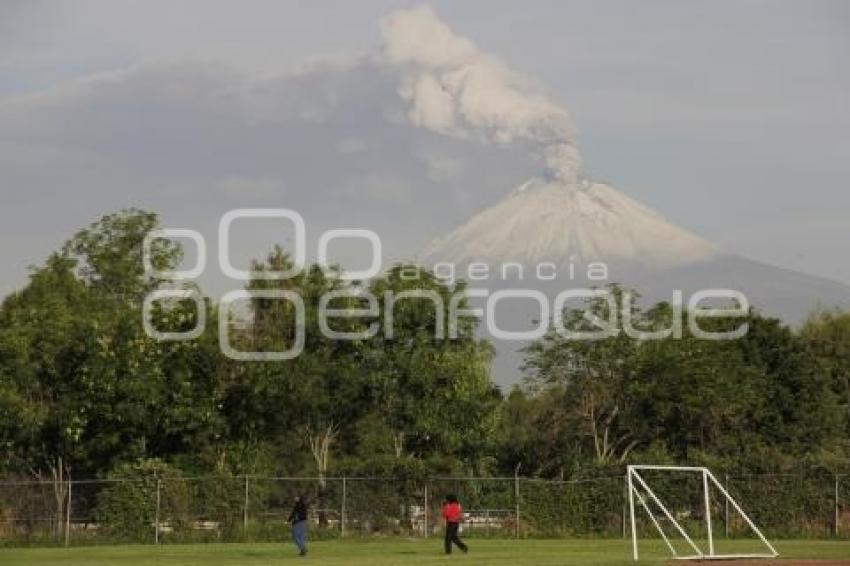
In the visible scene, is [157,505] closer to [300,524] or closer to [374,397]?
[300,524]

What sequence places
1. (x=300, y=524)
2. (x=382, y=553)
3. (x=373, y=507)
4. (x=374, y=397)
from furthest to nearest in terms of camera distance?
1. (x=374, y=397)
2. (x=373, y=507)
3. (x=382, y=553)
4. (x=300, y=524)

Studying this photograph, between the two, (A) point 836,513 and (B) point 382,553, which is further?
(A) point 836,513

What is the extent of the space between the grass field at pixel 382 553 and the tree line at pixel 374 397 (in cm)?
958

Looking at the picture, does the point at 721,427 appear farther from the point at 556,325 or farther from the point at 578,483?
the point at 578,483

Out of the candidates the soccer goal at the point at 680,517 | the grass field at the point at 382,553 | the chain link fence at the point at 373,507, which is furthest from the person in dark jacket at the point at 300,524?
the chain link fence at the point at 373,507

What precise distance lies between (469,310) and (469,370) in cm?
460

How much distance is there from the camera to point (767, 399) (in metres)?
82.2

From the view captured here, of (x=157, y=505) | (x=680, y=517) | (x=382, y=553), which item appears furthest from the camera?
(x=680, y=517)

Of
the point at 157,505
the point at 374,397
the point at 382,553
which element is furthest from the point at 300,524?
the point at 374,397

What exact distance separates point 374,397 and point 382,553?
29906 mm

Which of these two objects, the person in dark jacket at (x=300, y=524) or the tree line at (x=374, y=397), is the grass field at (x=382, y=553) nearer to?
the person in dark jacket at (x=300, y=524)

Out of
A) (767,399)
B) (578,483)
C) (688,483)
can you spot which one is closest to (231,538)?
(578,483)

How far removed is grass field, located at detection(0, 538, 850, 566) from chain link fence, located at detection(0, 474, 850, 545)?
3.08m

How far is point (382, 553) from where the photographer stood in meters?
45.2
